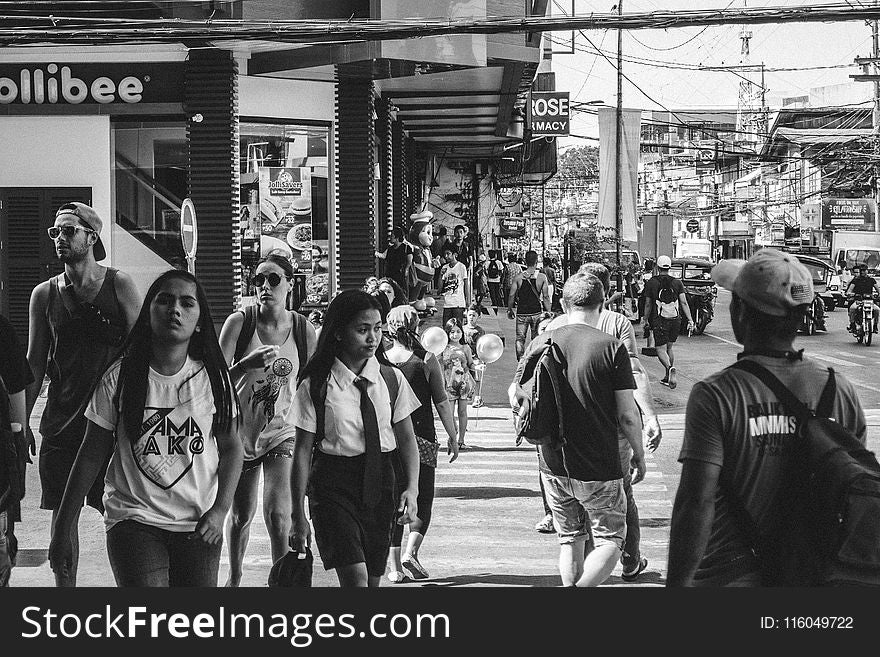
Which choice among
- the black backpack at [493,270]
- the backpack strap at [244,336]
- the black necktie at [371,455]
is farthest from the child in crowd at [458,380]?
the black backpack at [493,270]

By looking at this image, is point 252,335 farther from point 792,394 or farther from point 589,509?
point 792,394

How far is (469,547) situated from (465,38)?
1086 cm

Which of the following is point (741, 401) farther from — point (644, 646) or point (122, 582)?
point (122, 582)

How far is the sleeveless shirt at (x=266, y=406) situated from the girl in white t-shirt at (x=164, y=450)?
184cm

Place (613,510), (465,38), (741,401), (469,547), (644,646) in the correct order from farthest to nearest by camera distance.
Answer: (465,38)
(469,547)
(613,510)
(644,646)
(741,401)

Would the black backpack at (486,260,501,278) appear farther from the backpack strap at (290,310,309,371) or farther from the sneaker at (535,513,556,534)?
the backpack strap at (290,310,309,371)

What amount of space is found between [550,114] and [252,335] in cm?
2773

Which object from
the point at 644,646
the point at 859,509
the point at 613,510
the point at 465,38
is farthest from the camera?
the point at 465,38

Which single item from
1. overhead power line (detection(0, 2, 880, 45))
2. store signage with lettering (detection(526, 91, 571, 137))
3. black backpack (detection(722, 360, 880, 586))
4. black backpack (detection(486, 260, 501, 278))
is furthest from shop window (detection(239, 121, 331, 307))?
black backpack (detection(486, 260, 501, 278))

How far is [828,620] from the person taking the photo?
12.0 ft

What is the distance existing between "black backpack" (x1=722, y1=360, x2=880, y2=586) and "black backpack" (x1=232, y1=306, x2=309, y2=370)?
344 cm

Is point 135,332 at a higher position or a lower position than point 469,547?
higher

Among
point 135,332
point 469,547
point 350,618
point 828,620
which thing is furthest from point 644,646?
point 469,547

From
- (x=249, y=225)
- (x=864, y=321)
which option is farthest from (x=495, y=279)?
(x=249, y=225)
